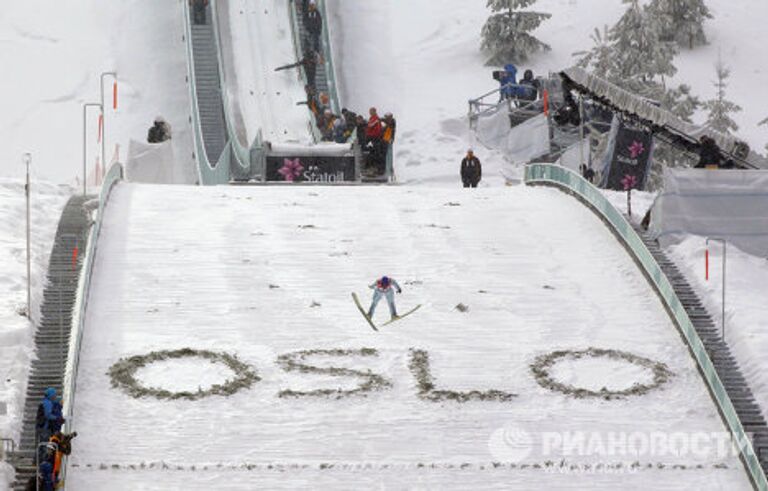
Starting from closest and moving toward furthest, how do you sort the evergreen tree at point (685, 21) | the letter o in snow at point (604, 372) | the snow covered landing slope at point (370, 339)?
the snow covered landing slope at point (370, 339), the letter o in snow at point (604, 372), the evergreen tree at point (685, 21)

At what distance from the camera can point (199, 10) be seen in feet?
159

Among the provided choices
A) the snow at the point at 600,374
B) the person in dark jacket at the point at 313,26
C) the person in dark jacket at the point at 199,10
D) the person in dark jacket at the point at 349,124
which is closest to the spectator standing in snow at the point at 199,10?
the person in dark jacket at the point at 199,10

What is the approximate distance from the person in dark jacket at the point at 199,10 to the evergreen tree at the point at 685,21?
1096cm

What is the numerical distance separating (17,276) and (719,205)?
938cm

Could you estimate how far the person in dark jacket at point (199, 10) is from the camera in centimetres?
4806

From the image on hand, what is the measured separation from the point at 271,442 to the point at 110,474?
1.80 m

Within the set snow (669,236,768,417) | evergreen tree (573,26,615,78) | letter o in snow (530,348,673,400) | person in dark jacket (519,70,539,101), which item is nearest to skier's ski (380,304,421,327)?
letter o in snow (530,348,673,400)

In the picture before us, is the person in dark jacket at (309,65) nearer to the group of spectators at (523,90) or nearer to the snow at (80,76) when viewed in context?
the snow at (80,76)

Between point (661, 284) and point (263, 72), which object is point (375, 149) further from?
point (661, 284)

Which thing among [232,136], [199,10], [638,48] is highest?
[199,10]

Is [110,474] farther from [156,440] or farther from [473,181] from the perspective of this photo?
[473,181]

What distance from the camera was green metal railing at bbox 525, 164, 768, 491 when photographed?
2370 centimetres

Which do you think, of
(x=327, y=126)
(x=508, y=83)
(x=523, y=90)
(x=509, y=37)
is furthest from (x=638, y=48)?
(x=327, y=126)

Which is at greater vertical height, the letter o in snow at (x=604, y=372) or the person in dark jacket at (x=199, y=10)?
the person in dark jacket at (x=199, y=10)
